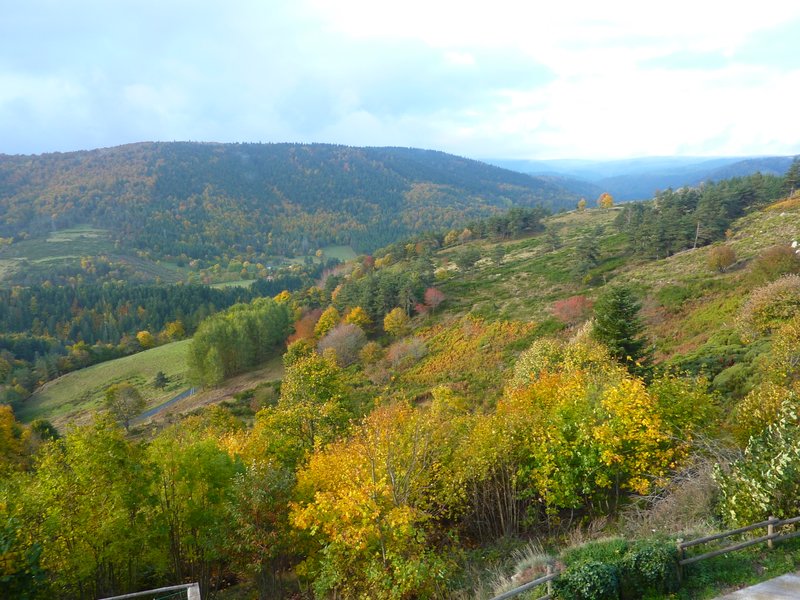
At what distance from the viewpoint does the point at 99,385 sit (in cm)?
7738

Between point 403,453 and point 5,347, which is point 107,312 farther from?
point 403,453

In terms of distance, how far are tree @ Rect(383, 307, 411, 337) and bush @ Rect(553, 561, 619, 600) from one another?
54.1m

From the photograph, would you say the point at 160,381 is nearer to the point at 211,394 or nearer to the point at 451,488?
the point at 211,394

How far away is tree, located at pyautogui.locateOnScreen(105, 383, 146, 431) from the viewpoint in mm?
56809

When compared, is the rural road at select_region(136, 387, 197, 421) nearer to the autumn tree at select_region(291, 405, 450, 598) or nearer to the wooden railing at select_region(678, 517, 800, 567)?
the autumn tree at select_region(291, 405, 450, 598)

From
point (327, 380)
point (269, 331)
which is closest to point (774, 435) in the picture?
point (327, 380)

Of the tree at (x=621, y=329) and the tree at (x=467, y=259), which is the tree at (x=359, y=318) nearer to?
the tree at (x=467, y=259)

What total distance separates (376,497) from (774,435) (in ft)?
33.3

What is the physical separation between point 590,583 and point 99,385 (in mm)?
89612

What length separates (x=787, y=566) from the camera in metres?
8.62

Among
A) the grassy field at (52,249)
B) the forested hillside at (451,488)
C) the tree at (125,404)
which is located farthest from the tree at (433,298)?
the grassy field at (52,249)

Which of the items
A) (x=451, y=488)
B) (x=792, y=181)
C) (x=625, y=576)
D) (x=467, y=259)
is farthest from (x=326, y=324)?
(x=792, y=181)

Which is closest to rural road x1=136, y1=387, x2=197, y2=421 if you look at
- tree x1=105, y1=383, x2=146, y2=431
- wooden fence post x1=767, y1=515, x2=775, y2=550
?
tree x1=105, y1=383, x2=146, y2=431

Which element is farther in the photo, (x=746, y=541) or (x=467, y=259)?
(x=467, y=259)
